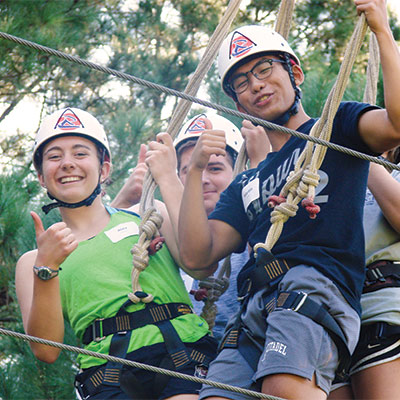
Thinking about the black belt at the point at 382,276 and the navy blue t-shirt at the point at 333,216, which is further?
the black belt at the point at 382,276

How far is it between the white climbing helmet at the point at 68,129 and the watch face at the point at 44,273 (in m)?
0.71

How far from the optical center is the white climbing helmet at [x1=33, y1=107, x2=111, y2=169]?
2.72m

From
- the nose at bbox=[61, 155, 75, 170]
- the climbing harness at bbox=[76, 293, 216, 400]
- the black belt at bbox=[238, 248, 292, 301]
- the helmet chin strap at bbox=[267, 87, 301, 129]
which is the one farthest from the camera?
the nose at bbox=[61, 155, 75, 170]

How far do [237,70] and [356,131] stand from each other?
21.5 inches

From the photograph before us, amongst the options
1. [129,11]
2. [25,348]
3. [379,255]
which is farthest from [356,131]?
[129,11]

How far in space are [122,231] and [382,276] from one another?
0.92 m

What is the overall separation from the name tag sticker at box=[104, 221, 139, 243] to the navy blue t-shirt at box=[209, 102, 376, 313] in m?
0.47

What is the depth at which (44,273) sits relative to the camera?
2158 millimetres

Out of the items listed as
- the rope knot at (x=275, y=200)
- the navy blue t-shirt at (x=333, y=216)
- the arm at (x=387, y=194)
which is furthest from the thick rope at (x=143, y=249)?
the arm at (x=387, y=194)

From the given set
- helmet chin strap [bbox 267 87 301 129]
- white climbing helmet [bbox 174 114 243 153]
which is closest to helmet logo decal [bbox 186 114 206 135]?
white climbing helmet [bbox 174 114 243 153]

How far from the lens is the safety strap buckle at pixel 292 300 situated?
1.87 m

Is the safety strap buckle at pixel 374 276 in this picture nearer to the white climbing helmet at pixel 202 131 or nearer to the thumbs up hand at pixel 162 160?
the thumbs up hand at pixel 162 160

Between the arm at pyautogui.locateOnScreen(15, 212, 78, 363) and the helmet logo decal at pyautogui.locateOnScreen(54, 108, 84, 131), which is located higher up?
the helmet logo decal at pyautogui.locateOnScreen(54, 108, 84, 131)

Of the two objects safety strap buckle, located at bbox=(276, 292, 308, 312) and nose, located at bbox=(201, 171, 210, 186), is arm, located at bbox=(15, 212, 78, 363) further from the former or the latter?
nose, located at bbox=(201, 171, 210, 186)
